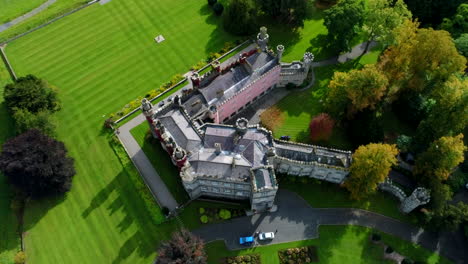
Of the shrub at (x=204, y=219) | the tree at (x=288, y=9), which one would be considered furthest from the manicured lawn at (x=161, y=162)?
the tree at (x=288, y=9)

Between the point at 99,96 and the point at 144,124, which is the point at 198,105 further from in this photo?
the point at 99,96

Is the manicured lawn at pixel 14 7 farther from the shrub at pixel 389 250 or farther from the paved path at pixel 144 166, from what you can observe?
the shrub at pixel 389 250

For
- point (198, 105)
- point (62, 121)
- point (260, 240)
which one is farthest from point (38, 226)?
point (260, 240)

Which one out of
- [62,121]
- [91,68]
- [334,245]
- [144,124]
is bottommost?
[334,245]

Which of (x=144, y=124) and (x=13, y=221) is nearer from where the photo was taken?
(x=13, y=221)

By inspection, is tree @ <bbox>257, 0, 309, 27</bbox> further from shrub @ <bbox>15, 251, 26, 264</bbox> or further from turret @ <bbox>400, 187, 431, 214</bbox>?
shrub @ <bbox>15, 251, 26, 264</bbox>

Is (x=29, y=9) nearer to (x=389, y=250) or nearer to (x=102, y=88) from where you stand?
(x=102, y=88)

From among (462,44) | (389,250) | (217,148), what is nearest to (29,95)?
(217,148)
